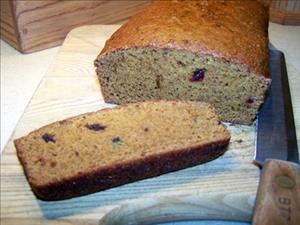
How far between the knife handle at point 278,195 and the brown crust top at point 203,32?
1.26 feet

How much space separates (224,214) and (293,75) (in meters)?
0.89

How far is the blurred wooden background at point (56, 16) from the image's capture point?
1.96 meters

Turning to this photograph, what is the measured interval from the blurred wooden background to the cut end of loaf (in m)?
0.64

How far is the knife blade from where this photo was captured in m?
1.12

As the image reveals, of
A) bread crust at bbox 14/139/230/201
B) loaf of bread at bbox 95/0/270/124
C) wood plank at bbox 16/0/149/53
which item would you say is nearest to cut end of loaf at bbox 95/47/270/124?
loaf of bread at bbox 95/0/270/124

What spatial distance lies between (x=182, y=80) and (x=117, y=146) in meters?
0.42

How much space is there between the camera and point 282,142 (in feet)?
4.58

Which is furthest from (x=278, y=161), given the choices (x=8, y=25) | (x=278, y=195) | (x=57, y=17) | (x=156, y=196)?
(x=8, y=25)

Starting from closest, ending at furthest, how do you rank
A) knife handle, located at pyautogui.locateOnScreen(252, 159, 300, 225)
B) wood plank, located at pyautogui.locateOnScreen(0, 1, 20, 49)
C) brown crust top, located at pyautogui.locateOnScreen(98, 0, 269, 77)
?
knife handle, located at pyautogui.locateOnScreen(252, 159, 300, 225)
brown crust top, located at pyautogui.locateOnScreen(98, 0, 269, 77)
wood plank, located at pyautogui.locateOnScreen(0, 1, 20, 49)

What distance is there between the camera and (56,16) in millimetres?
2066

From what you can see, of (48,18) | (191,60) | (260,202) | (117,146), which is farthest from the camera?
(48,18)

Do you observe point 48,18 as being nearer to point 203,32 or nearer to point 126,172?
point 203,32

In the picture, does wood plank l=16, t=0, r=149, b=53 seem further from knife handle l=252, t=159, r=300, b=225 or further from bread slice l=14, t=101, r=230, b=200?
knife handle l=252, t=159, r=300, b=225

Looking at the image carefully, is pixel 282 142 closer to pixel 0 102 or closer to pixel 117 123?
pixel 117 123
